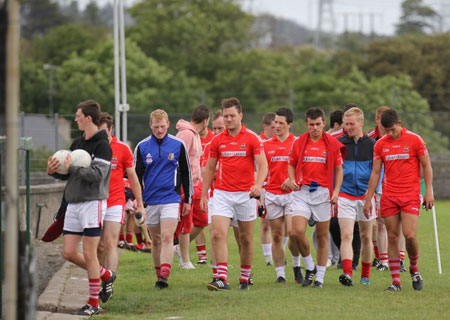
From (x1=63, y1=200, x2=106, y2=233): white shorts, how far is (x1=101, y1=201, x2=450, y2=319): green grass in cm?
95

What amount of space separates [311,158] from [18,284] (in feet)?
18.5

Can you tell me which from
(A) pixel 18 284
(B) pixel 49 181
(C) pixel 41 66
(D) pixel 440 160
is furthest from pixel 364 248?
(C) pixel 41 66

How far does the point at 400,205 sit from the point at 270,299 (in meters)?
1.97

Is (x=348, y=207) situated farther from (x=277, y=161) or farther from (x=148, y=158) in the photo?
(x=148, y=158)

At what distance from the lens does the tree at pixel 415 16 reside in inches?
4387

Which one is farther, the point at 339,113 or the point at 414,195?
the point at 339,113

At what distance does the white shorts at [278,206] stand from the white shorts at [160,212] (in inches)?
56.0

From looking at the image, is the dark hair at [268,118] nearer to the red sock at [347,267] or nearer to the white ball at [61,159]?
the red sock at [347,267]

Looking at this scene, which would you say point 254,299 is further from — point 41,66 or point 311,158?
point 41,66

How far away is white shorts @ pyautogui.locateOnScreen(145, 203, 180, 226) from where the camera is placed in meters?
11.4

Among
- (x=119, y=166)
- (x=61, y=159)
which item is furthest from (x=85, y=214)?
(x=119, y=166)

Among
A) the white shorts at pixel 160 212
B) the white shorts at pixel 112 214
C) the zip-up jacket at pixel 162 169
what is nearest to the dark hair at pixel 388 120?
the zip-up jacket at pixel 162 169

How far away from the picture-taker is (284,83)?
67688 mm

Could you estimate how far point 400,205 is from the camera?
1077cm
